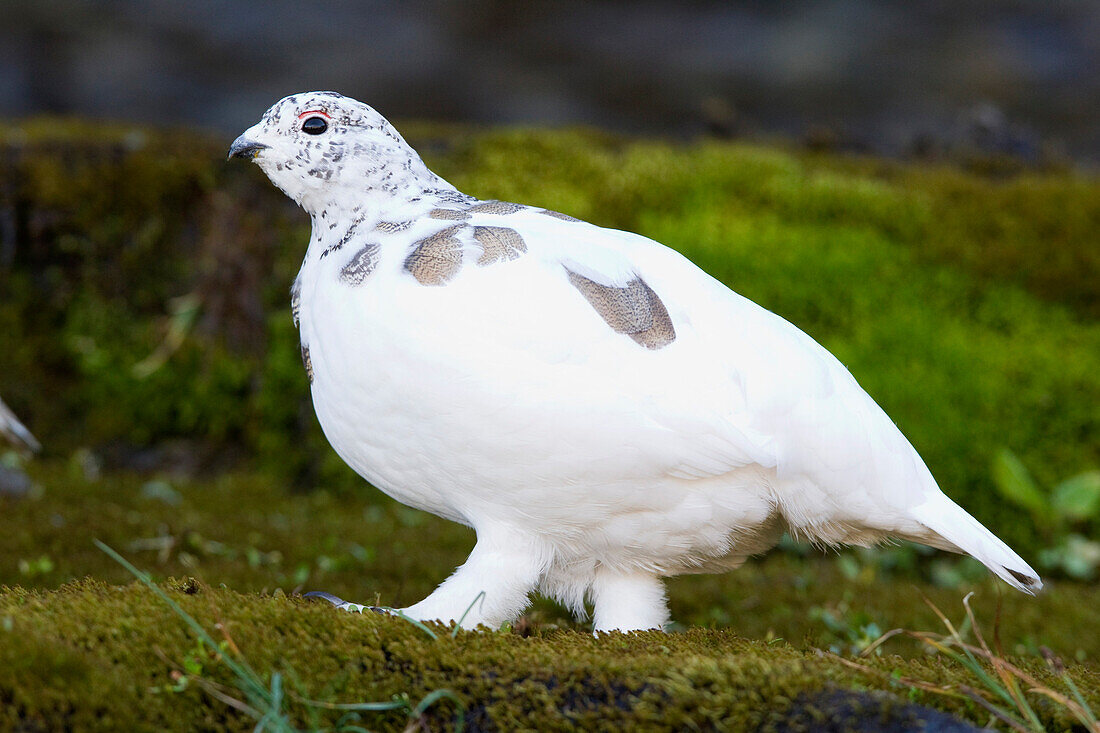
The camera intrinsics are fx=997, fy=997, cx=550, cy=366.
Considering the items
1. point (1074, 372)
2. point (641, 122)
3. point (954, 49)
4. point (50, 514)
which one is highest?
point (954, 49)

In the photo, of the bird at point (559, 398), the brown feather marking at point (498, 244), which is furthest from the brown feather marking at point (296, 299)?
the brown feather marking at point (498, 244)

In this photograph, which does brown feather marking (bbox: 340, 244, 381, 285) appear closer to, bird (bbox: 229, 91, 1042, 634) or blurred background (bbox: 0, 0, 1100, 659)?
bird (bbox: 229, 91, 1042, 634)

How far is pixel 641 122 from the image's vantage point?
31.8ft

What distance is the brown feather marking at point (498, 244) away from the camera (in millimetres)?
2180

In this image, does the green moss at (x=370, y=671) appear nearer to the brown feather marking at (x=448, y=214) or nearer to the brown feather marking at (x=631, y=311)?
the brown feather marking at (x=631, y=311)

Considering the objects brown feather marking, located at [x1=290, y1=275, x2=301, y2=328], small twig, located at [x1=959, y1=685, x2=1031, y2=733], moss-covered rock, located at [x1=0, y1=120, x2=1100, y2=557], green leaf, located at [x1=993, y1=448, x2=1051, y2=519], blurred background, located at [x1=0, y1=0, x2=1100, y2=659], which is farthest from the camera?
moss-covered rock, located at [x1=0, y1=120, x2=1100, y2=557]

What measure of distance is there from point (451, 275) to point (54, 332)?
4445 millimetres

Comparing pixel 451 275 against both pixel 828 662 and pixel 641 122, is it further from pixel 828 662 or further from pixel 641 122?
pixel 641 122

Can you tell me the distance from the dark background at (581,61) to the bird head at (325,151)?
7.02 m

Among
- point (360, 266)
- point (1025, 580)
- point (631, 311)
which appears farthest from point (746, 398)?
point (360, 266)

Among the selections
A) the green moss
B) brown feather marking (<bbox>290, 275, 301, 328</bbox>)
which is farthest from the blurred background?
the green moss

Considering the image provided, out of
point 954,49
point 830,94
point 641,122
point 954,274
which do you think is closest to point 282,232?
point 954,274

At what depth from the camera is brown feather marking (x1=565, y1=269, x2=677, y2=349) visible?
2.14 m

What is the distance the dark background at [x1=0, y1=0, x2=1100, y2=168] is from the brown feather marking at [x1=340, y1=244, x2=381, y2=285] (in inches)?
285
